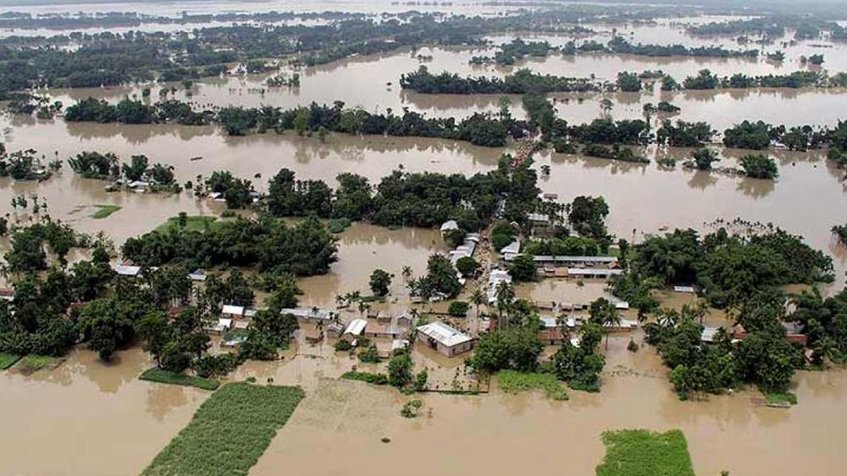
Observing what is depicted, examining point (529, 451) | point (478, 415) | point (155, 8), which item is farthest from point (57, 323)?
point (155, 8)

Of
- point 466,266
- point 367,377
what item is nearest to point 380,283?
point 466,266

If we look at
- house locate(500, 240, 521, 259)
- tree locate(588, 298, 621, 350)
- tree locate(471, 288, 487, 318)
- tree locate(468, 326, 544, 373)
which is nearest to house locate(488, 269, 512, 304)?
tree locate(471, 288, 487, 318)

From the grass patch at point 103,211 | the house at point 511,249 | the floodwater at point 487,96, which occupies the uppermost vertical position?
the floodwater at point 487,96

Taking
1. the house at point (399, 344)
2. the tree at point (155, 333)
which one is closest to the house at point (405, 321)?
the house at point (399, 344)

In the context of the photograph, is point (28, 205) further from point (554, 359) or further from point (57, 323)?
point (554, 359)

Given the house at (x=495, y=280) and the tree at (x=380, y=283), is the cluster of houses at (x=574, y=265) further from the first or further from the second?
the tree at (x=380, y=283)

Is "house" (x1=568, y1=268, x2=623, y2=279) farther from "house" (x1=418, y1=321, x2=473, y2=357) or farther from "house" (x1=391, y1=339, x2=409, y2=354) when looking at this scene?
"house" (x1=391, y1=339, x2=409, y2=354)
